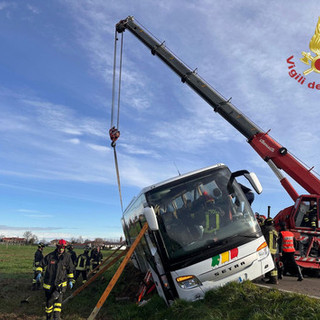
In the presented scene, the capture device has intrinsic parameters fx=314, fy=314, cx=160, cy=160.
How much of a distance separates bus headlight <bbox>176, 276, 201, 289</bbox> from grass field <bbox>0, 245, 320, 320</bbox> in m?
0.30

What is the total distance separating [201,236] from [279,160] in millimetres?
7371

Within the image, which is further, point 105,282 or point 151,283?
point 105,282

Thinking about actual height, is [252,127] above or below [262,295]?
above

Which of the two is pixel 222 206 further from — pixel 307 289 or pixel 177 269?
pixel 307 289

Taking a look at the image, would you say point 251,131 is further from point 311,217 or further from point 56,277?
point 56,277

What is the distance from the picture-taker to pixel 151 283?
9.15 m

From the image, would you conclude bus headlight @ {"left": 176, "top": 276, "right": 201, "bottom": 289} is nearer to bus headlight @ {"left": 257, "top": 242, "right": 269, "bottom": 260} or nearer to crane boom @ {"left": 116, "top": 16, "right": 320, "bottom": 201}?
bus headlight @ {"left": 257, "top": 242, "right": 269, "bottom": 260}

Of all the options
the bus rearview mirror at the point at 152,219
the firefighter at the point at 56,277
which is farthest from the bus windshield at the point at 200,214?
the firefighter at the point at 56,277

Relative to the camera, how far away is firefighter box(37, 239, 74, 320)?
301 inches

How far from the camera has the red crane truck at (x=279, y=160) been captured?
10.9m

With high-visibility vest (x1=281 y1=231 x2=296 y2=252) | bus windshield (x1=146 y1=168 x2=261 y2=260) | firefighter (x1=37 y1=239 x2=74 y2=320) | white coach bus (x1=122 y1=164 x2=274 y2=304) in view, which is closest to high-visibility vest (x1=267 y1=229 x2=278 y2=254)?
high-visibility vest (x1=281 y1=231 x2=296 y2=252)

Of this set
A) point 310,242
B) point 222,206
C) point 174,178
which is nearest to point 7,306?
point 174,178

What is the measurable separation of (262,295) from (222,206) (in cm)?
190

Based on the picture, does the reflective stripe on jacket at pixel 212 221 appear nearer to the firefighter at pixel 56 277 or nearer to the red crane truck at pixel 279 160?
the firefighter at pixel 56 277
